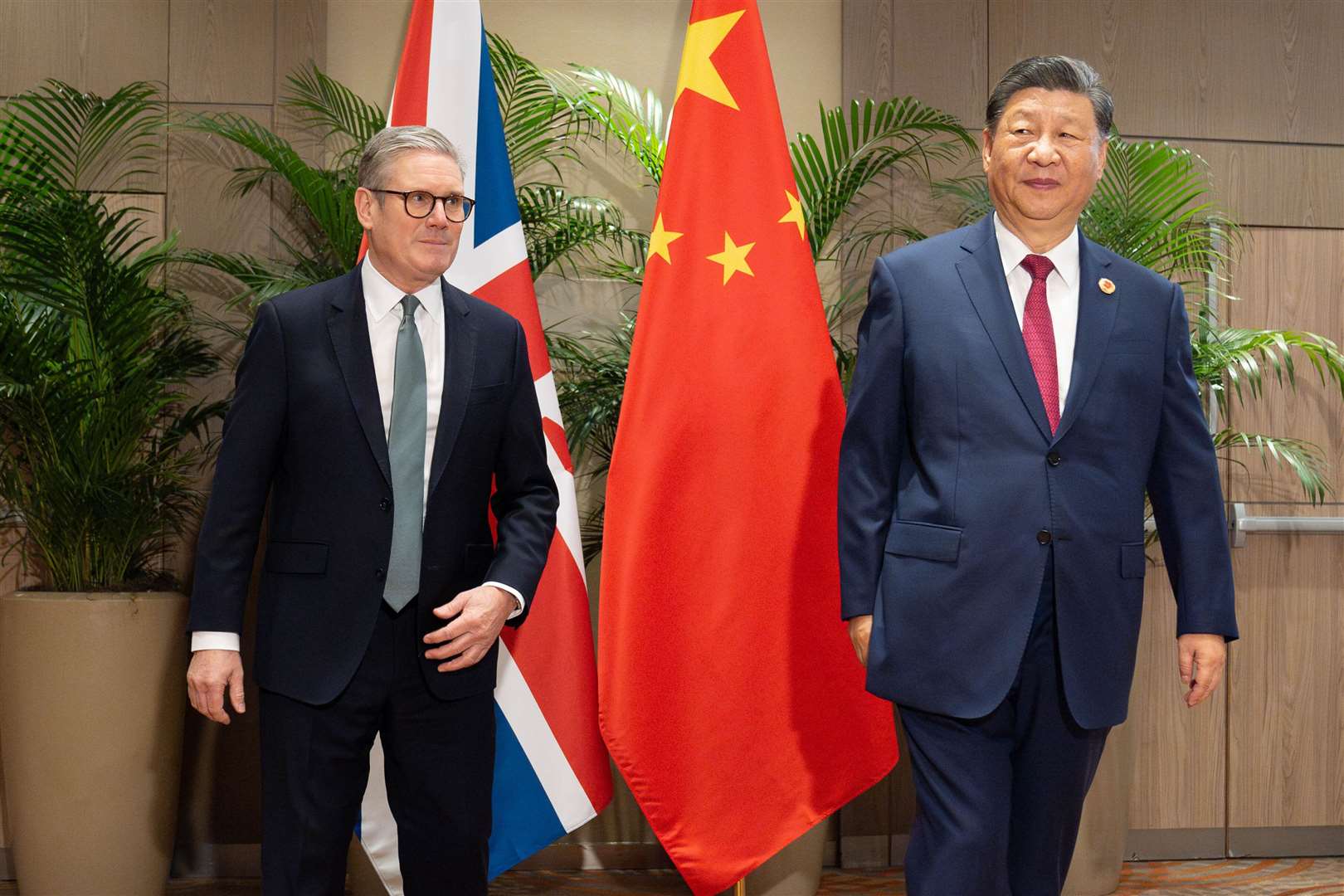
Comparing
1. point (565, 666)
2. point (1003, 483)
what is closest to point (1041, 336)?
point (1003, 483)

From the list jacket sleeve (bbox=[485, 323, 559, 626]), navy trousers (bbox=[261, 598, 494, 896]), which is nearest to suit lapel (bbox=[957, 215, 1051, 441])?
jacket sleeve (bbox=[485, 323, 559, 626])

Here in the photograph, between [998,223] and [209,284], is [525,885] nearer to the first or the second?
[209,284]

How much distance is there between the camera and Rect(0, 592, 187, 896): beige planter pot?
3.04 m

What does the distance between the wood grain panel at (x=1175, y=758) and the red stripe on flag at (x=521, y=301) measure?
218cm

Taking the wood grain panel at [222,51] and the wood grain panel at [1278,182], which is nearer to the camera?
the wood grain panel at [222,51]

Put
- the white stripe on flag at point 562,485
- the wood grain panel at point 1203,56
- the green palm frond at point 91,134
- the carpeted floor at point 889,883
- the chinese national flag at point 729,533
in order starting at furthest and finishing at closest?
the wood grain panel at point 1203,56, the carpeted floor at point 889,883, the green palm frond at point 91,134, the white stripe on flag at point 562,485, the chinese national flag at point 729,533

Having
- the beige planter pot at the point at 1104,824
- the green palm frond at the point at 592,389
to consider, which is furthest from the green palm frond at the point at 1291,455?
the green palm frond at the point at 592,389

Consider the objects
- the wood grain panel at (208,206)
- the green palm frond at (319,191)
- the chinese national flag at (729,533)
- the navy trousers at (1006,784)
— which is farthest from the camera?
the wood grain panel at (208,206)

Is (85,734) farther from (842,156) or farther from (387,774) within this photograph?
(842,156)

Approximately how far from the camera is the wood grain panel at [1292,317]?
156 inches

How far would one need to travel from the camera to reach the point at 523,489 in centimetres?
223

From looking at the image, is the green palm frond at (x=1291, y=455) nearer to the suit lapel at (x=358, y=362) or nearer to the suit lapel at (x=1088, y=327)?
the suit lapel at (x=1088, y=327)

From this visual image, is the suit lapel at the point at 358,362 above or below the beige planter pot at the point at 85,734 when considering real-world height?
above

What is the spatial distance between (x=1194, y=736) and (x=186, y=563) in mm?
3235
